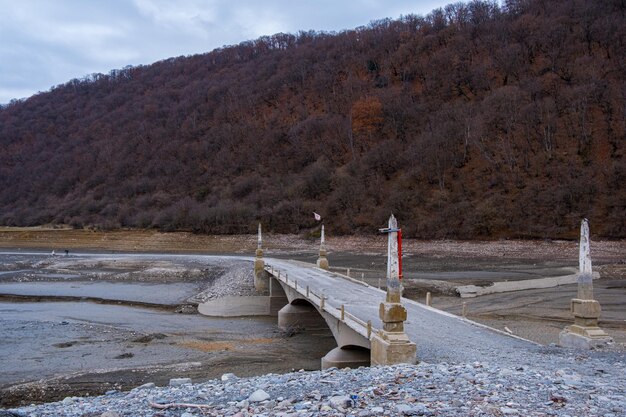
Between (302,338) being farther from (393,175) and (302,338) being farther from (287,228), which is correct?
(393,175)

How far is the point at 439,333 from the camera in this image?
555 inches

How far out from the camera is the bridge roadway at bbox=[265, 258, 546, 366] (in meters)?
11.3

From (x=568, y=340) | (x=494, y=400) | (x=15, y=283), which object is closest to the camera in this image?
(x=494, y=400)

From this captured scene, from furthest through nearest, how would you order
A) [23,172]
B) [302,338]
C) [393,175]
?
[23,172] → [393,175] → [302,338]

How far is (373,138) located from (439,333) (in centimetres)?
7492

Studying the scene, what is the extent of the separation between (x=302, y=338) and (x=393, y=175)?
54094 mm

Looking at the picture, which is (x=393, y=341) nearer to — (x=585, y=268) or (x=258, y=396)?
(x=258, y=396)

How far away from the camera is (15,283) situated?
4097 centimetres

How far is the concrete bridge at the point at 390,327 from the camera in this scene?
11.1m

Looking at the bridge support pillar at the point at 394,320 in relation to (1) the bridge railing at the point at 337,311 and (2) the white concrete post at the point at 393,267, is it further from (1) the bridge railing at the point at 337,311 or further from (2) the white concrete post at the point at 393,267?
(1) the bridge railing at the point at 337,311

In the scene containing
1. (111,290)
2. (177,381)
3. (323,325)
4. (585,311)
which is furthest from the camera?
(111,290)

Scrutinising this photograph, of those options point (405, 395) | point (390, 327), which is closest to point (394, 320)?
point (390, 327)

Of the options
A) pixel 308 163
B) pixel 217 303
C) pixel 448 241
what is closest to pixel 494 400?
pixel 217 303

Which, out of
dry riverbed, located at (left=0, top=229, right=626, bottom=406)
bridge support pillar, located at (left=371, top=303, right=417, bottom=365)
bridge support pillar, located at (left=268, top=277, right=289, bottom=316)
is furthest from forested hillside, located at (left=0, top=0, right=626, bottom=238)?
bridge support pillar, located at (left=371, top=303, right=417, bottom=365)
